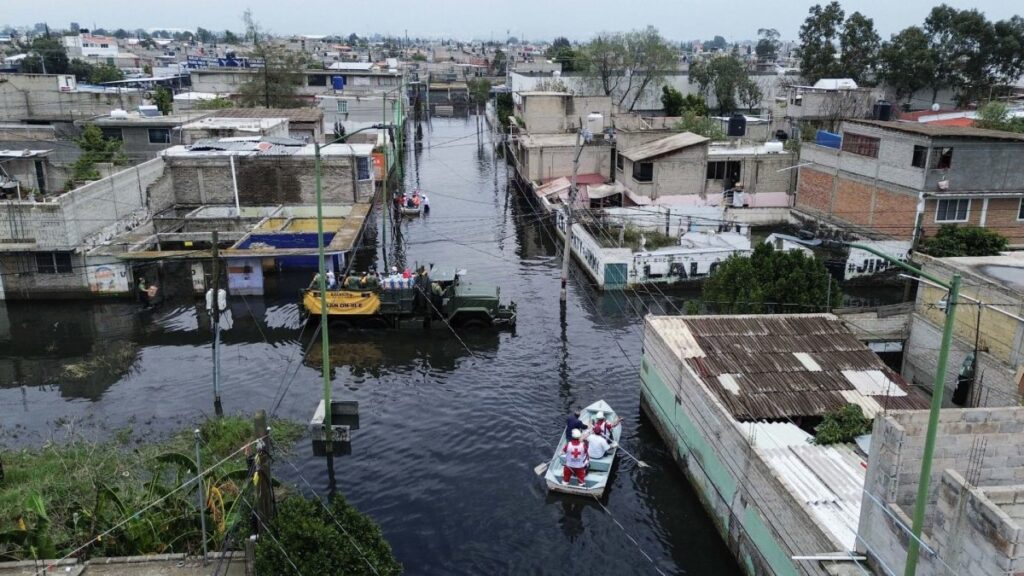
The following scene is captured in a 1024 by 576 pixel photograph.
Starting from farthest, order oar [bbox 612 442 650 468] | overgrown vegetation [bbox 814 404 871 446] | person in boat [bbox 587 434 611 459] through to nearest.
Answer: oar [bbox 612 442 650 468], person in boat [bbox 587 434 611 459], overgrown vegetation [bbox 814 404 871 446]

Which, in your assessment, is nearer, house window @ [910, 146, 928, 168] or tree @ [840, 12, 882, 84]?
house window @ [910, 146, 928, 168]

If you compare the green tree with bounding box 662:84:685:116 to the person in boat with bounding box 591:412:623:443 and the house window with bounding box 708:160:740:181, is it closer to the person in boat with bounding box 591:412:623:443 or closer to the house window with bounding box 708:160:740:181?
the house window with bounding box 708:160:740:181

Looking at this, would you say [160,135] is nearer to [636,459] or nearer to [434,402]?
[434,402]

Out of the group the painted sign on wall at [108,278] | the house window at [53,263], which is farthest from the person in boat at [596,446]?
the house window at [53,263]

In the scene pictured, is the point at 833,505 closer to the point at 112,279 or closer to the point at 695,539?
the point at 695,539

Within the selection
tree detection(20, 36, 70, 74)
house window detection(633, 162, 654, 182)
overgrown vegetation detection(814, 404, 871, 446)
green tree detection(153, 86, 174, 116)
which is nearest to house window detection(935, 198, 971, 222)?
house window detection(633, 162, 654, 182)

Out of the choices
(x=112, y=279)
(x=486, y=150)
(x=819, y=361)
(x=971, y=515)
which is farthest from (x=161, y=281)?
(x=486, y=150)

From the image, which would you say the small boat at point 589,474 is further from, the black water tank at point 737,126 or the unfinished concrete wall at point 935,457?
the black water tank at point 737,126
